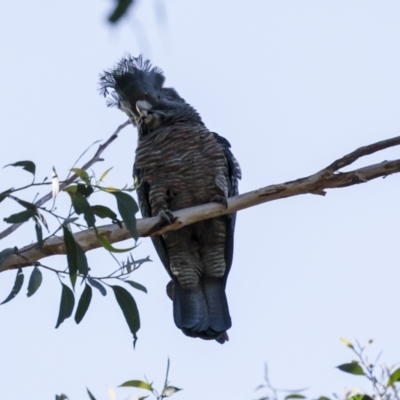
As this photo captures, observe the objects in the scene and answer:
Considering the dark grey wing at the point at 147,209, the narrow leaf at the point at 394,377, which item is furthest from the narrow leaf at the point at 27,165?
the dark grey wing at the point at 147,209

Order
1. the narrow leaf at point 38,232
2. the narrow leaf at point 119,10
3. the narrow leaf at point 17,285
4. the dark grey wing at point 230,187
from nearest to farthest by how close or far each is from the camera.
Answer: the narrow leaf at point 119,10 < the narrow leaf at point 38,232 < the narrow leaf at point 17,285 < the dark grey wing at point 230,187

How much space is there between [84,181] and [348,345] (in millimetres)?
1165

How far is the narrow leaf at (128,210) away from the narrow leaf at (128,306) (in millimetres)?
264

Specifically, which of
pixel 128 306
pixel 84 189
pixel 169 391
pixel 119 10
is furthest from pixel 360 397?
pixel 119 10

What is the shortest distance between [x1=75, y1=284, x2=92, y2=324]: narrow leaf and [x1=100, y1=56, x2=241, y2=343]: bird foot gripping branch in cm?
133

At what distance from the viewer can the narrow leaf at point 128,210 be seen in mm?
2594

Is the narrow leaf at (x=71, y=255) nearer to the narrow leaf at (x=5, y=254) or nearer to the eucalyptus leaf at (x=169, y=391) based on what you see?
the narrow leaf at (x=5, y=254)

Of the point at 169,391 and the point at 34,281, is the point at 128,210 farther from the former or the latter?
the point at 169,391

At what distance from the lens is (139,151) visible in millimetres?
4355

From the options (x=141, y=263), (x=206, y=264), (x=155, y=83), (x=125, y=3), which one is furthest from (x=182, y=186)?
(x=125, y=3)

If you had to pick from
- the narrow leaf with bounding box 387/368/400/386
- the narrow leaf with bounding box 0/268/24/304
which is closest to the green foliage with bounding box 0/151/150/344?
the narrow leaf with bounding box 0/268/24/304

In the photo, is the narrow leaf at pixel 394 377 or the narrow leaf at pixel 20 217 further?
the narrow leaf at pixel 20 217

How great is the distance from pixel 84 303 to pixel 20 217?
19.8 inches

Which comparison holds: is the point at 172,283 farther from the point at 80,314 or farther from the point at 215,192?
the point at 80,314
